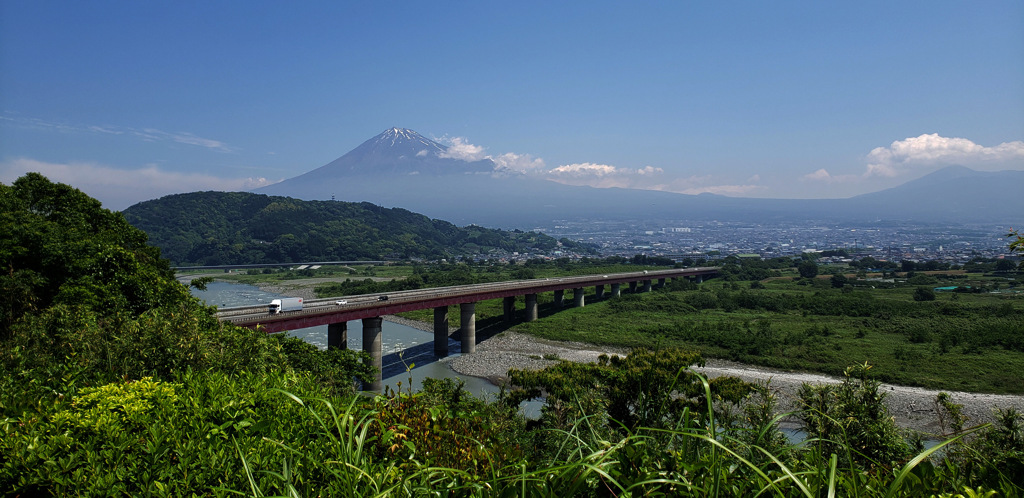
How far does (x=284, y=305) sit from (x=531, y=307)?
69.0 feet

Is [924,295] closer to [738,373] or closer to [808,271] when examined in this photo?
[808,271]

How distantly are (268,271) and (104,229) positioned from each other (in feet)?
235

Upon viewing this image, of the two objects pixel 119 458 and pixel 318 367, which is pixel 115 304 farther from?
pixel 119 458

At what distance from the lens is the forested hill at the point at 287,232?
102688mm

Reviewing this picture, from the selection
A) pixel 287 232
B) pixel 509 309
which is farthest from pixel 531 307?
pixel 287 232

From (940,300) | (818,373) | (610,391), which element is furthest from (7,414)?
(940,300)

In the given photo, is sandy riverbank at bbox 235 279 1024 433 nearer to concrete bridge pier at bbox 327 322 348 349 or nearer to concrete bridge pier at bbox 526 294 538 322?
concrete bridge pier at bbox 526 294 538 322

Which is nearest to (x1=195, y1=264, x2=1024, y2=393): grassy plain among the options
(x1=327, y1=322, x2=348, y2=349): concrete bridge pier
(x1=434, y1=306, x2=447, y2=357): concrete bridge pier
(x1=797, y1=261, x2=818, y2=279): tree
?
(x1=797, y1=261, x2=818, y2=279): tree

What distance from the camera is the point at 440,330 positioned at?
3281 cm

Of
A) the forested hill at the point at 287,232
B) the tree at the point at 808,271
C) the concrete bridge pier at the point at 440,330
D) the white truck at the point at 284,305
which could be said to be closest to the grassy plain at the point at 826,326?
the tree at the point at 808,271

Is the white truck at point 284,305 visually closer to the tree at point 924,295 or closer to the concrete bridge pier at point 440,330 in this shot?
the concrete bridge pier at point 440,330

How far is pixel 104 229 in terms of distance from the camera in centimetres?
1977

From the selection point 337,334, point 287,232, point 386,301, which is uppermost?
point 287,232

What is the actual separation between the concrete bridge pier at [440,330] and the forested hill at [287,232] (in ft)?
241
